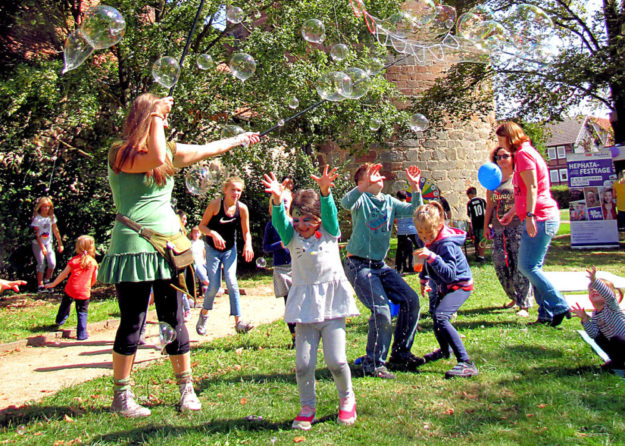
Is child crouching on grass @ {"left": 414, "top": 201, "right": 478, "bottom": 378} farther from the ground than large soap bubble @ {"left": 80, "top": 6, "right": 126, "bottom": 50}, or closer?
closer

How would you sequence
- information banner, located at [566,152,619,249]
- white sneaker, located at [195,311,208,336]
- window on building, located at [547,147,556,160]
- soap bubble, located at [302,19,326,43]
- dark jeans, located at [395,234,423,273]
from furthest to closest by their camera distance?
window on building, located at [547,147,556,160] < information banner, located at [566,152,619,249] < dark jeans, located at [395,234,423,273] < soap bubble, located at [302,19,326,43] < white sneaker, located at [195,311,208,336]

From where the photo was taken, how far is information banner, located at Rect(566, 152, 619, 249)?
1423 centimetres

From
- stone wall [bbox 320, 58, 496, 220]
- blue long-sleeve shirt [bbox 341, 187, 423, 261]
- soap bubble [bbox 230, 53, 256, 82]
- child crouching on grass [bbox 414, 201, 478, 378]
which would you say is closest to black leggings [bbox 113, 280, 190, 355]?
blue long-sleeve shirt [bbox 341, 187, 423, 261]

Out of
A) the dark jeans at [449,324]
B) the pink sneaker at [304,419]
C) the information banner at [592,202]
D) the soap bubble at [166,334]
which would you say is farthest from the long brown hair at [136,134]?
the information banner at [592,202]

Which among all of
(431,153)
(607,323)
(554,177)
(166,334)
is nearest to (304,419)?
(166,334)

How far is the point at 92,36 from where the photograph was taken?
460cm

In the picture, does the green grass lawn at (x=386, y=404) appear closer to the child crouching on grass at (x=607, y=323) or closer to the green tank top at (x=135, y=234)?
the child crouching on grass at (x=607, y=323)

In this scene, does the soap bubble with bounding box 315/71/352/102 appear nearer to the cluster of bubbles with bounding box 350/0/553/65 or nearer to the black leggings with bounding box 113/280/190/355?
the cluster of bubbles with bounding box 350/0/553/65

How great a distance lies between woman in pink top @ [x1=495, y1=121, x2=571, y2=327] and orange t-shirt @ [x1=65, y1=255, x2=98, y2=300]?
16.1 ft

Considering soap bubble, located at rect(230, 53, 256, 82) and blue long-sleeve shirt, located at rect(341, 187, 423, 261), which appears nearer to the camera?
blue long-sleeve shirt, located at rect(341, 187, 423, 261)

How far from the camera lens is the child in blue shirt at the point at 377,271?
4.31m

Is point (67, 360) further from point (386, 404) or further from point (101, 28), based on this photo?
point (386, 404)

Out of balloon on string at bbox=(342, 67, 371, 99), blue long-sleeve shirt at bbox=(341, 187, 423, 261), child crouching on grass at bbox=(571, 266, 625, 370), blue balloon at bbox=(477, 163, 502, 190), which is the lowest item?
child crouching on grass at bbox=(571, 266, 625, 370)

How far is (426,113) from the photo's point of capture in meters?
15.7
